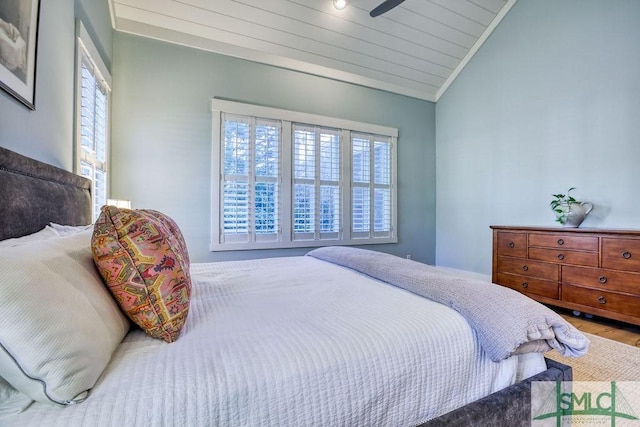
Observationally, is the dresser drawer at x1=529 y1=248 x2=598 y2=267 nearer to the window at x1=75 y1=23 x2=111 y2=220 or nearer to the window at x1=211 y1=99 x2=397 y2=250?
the window at x1=211 y1=99 x2=397 y2=250

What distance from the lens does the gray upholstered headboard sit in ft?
3.47

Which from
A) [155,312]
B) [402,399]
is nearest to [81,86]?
[155,312]

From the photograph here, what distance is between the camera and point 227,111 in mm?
3309

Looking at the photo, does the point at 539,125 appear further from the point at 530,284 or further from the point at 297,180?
the point at 297,180

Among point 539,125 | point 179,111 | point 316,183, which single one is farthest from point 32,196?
point 539,125

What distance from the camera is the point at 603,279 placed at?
2.51m

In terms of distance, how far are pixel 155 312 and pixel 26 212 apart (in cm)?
78

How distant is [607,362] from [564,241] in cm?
116

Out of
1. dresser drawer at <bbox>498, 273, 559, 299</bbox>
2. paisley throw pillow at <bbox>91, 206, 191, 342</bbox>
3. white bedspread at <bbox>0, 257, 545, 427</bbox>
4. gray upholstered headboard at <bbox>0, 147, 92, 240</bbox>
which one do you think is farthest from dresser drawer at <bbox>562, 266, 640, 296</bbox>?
gray upholstered headboard at <bbox>0, 147, 92, 240</bbox>

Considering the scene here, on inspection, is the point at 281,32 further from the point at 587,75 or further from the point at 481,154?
the point at 587,75

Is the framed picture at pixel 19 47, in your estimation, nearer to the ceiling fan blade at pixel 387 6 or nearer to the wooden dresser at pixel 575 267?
the ceiling fan blade at pixel 387 6

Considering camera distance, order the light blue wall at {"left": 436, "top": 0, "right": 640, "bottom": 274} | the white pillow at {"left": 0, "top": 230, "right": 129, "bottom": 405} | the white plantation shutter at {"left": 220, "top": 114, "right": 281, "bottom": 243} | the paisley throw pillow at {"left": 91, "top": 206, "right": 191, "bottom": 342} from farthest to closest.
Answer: the white plantation shutter at {"left": 220, "top": 114, "right": 281, "bottom": 243}
the light blue wall at {"left": 436, "top": 0, "right": 640, "bottom": 274}
the paisley throw pillow at {"left": 91, "top": 206, "right": 191, "bottom": 342}
the white pillow at {"left": 0, "top": 230, "right": 129, "bottom": 405}

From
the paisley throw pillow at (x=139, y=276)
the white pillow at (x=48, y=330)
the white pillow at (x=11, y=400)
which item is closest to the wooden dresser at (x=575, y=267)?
the paisley throw pillow at (x=139, y=276)

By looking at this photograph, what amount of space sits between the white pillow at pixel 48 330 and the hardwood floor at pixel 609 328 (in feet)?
10.6
